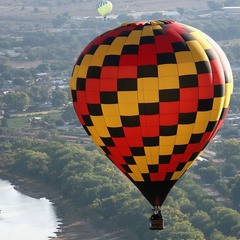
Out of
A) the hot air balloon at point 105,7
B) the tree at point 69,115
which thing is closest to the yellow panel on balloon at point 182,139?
the tree at point 69,115

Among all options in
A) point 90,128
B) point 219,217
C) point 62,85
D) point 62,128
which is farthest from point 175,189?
point 62,85

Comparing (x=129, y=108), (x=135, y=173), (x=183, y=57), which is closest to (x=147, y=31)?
(x=183, y=57)

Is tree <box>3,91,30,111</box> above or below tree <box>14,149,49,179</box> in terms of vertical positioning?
above

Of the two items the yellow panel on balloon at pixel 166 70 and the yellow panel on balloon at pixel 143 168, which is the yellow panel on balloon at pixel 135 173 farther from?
the yellow panel on balloon at pixel 166 70

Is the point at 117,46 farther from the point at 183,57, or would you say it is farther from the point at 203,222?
the point at 203,222

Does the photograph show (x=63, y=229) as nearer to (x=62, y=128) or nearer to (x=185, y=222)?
(x=185, y=222)

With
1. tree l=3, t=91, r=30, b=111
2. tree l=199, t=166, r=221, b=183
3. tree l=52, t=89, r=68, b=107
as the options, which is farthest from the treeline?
tree l=52, t=89, r=68, b=107

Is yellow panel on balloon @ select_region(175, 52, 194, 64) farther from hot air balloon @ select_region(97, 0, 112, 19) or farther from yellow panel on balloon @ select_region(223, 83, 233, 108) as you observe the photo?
hot air balloon @ select_region(97, 0, 112, 19)
